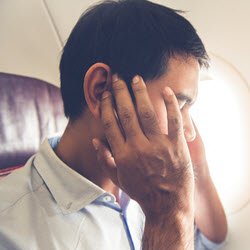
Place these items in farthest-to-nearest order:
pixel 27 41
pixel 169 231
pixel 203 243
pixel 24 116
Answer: pixel 27 41
pixel 203 243
pixel 24 116
pixel 169 231

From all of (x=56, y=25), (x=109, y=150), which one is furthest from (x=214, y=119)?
(x=56, y=25)

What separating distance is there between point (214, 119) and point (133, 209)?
42cm

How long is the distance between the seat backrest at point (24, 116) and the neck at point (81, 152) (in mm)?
238

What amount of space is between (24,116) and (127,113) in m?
0.47

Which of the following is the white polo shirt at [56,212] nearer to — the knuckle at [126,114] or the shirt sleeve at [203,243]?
the knuckle at [126,114]

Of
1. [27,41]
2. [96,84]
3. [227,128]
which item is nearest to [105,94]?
[96,84]

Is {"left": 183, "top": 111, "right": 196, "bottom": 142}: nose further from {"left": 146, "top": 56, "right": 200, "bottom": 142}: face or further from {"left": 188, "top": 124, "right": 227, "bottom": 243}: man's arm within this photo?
{"left": 188, "top": 124, "right": 227, "bottom": 243}: man's arm

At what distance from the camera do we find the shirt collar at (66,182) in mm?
717

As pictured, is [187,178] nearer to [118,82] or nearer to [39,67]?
[118,82]

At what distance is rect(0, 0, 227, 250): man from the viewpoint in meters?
0.66

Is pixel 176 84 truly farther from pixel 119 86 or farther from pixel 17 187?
pixel 17 187

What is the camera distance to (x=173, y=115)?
655 mm

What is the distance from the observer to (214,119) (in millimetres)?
1131

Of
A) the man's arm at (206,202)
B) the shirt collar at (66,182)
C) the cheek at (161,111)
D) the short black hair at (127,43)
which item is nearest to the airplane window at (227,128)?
the man's arm at (206,202)
